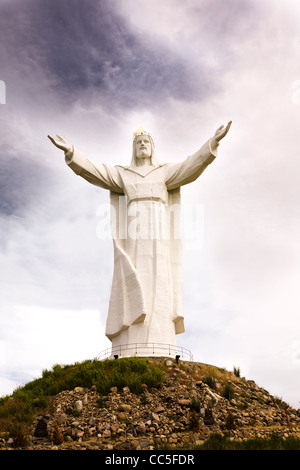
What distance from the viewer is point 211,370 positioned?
15.2m

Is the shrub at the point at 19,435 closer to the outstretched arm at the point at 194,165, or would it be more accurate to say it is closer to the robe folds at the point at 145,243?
the robe folds at the point at 145,243

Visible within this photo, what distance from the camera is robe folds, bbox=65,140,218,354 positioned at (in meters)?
17.0

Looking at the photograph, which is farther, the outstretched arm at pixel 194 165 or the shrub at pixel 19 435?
the outstretched arm at pixel 194 165

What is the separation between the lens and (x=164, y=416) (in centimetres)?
1239

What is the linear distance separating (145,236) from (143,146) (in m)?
3.76

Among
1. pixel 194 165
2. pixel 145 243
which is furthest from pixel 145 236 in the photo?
pixel 194 165

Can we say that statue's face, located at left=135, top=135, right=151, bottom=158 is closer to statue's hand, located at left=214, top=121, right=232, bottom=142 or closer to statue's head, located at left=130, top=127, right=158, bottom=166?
statue's head, located at left=130, top=127, right=158, bottom=166

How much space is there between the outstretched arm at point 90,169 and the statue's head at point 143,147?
1.04 meters

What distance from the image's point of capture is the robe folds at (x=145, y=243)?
17.0m

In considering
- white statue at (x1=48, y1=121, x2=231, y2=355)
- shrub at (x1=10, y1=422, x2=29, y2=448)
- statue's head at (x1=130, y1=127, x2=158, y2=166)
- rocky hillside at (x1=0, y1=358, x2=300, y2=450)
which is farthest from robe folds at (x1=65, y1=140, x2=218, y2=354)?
shrub at (x1=10, y1=422, x2=29, y2=448)

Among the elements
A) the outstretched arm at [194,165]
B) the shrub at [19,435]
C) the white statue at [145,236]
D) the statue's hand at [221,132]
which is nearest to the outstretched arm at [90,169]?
the white statue at [145,236]

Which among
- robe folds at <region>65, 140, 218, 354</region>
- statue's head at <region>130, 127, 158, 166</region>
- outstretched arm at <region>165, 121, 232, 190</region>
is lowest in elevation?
robe folds at <region>65, 140, 218, 354</region>

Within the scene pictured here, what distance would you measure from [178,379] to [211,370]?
58.1 inches
